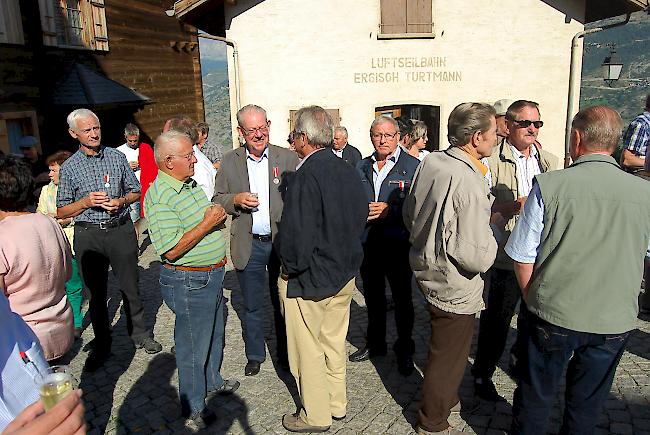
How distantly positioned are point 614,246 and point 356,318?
10.6ft

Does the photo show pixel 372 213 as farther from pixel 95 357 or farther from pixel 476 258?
pixel 95 357

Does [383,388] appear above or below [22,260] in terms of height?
below

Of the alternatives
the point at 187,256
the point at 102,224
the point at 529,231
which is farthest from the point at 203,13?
the point at 529,231

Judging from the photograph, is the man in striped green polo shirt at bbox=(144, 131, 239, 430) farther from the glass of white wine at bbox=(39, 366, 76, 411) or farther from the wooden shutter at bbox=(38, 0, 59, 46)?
the wooden shutter at bbox=(38, 0, 59, 46)

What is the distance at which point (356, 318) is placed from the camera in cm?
523

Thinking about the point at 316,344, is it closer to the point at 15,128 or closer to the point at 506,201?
the point at 506,201

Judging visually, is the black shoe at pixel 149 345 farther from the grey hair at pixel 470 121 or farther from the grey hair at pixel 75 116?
the grey hair at pixel 470 121

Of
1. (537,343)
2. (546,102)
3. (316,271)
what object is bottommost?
(537,343)

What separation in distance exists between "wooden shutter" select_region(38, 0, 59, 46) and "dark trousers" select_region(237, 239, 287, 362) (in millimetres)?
8809

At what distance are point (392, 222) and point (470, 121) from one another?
127cm

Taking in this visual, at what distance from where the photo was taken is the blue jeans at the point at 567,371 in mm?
2457

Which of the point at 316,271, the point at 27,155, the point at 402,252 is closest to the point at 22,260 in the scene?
the point at 316,271

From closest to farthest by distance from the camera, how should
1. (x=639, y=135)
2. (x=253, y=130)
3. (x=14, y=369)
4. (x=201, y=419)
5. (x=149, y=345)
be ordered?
1. (x=14, y=369)
2. (x=201, y=419)
3. (x=253, y=130)
4. (x=149, y=345)
5. (x=639, y=135)

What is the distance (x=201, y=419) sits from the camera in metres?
3.43
